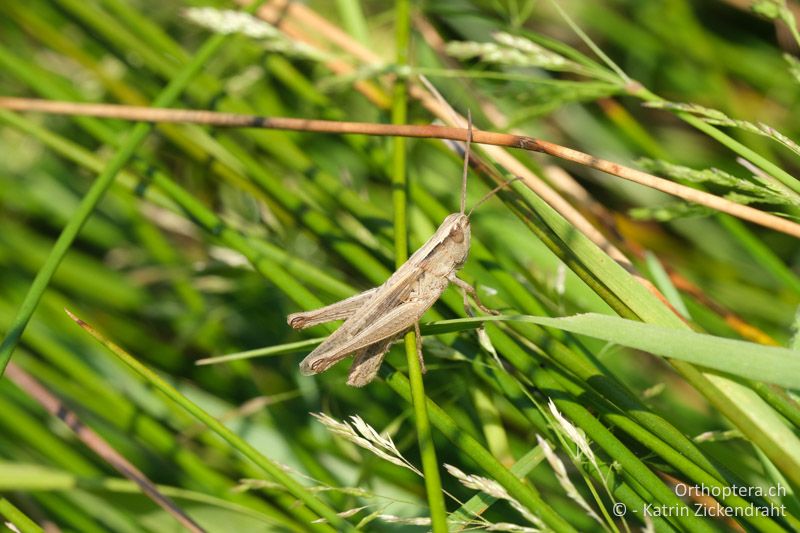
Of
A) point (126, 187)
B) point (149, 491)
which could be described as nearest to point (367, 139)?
point (126, 187)

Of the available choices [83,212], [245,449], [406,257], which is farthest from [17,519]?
[406,257]

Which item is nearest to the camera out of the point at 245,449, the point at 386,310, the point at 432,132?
the point at 245,449

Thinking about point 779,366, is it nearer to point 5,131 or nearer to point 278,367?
point 278,367

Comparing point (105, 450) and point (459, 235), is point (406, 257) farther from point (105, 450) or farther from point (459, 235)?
point (105, 450)

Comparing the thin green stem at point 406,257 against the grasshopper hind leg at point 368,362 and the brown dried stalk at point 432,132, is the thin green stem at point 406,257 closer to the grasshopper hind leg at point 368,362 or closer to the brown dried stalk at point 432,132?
the grasshopper hind leg at point 368,362

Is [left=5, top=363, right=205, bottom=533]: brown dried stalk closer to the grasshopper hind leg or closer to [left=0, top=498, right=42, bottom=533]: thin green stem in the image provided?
[left=0, top=498, right=42, bottom=533]: thin green stem

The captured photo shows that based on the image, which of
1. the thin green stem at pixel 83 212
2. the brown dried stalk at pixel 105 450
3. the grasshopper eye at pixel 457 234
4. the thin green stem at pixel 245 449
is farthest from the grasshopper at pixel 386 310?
the thin green stem at pixel 83 212
